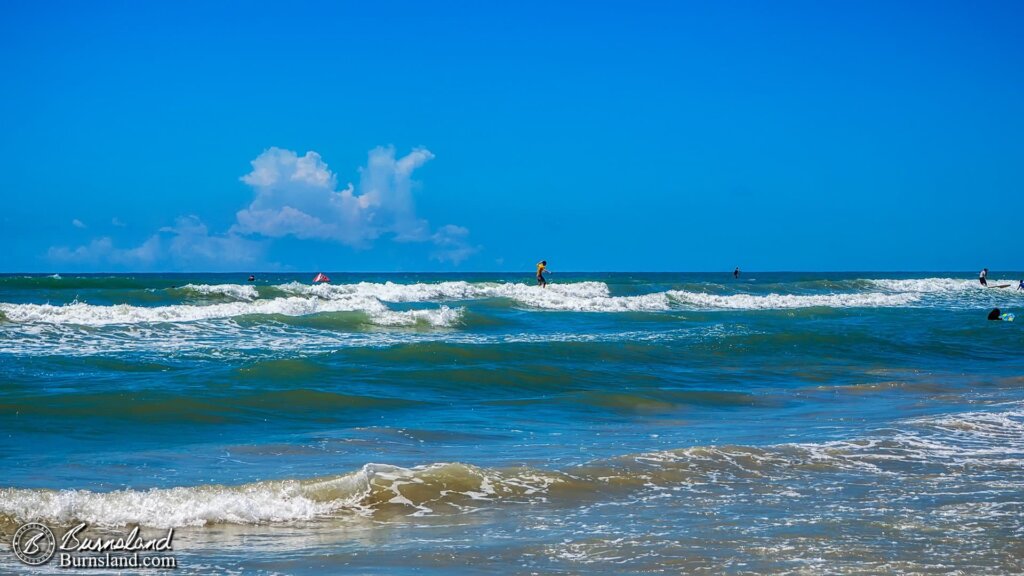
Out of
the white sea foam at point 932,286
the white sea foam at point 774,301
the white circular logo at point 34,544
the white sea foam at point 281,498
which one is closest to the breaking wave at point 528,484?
the white sea foam at point 281,498

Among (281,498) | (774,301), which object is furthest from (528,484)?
(774,301)

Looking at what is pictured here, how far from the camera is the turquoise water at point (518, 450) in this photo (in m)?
6.16

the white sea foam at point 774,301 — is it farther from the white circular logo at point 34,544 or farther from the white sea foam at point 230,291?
the white circular logo at point 34,544

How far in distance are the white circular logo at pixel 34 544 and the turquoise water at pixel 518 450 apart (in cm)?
16

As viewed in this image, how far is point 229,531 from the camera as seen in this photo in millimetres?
6574

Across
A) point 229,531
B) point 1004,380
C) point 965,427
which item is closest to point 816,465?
point 965,427

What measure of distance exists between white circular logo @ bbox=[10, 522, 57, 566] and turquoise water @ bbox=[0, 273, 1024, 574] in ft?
0.54

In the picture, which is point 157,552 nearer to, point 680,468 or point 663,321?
point 680,468

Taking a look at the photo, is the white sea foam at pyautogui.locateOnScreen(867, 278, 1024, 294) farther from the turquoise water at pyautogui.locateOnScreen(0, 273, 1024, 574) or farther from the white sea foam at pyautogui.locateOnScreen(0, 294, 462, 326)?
the white sea foam at pyautogui.locateOnScreen(0, 294, 462, 326)

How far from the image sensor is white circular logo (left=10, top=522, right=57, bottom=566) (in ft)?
19.3

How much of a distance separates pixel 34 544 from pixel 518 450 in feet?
14.8

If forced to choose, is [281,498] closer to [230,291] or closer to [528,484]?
[528,484]

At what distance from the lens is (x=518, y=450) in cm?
942

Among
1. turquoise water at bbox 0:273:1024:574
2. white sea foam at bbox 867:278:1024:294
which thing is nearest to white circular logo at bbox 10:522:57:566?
turquoise water at bbox 0:273:1024:574
